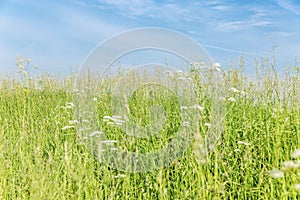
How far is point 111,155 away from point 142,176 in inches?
13.8

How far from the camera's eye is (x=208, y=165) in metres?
3.02

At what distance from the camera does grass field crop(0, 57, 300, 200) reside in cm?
248

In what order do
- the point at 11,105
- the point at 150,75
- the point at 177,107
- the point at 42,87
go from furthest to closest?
the point at 42,87 < the point at 11,105 < the point at 150,75 < the point at 177,107

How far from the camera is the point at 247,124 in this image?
11.5 ft

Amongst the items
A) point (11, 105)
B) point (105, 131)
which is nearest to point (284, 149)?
point (105, 131)

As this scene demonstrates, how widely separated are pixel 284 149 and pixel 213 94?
95cm

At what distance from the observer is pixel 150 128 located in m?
3.62

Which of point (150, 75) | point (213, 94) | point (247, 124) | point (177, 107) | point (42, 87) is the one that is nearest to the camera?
point (247, 124)

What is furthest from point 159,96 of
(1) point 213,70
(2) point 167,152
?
(2) point 167,152

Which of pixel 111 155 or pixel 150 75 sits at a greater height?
pixel 150 75

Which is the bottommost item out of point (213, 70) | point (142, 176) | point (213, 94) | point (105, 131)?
point (142, 176)

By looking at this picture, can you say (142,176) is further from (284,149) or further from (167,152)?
(284,149)

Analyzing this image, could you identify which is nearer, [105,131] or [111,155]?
[111,155]

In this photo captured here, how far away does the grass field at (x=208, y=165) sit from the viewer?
8.14ft
